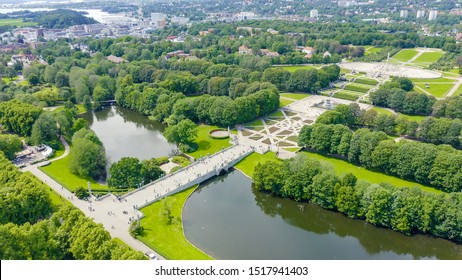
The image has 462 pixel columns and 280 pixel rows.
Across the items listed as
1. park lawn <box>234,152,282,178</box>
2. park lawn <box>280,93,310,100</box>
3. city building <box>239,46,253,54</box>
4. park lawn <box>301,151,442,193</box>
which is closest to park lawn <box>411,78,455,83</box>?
park lawn <box>280,93,310,100</box>

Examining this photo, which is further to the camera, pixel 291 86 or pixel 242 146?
pixel 291 86

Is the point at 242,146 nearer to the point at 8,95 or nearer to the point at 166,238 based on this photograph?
the point at 166,238

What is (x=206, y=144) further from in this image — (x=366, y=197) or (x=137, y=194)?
(x=366, y=197)

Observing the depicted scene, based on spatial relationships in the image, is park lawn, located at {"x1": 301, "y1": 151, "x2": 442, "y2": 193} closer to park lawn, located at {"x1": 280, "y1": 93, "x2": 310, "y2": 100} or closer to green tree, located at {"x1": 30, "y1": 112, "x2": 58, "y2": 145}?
park lawn, located at {"x1": 280, "y1": 93, "x2": 310, "y2": 100}

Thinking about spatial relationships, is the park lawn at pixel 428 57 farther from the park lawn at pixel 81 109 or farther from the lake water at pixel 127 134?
the park lawn at pixel 81 109

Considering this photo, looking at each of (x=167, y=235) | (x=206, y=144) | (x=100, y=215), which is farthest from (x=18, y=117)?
(x=167, y=235)

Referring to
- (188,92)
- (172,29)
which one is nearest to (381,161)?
(188,92)
